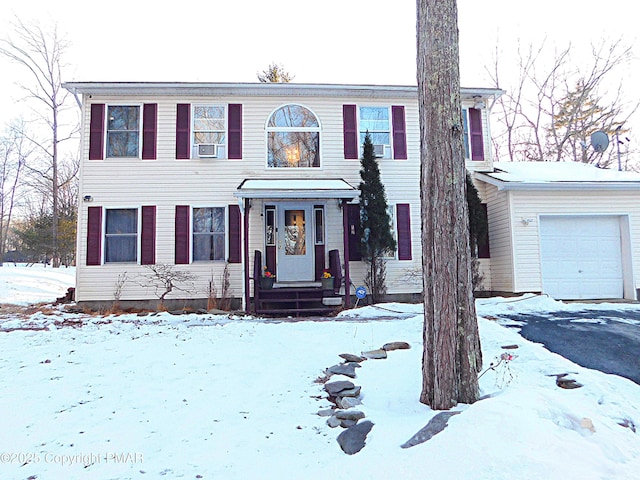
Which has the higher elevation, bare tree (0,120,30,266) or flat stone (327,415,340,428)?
bare tree (0,120,30,266)

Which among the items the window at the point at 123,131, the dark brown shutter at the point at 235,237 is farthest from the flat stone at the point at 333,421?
the window at the point at 123,131

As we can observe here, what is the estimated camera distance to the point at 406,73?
508 inches

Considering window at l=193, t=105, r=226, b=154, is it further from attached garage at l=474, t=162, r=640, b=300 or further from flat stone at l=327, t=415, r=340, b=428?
flat stone at l=327, t=415, r=340, b=428

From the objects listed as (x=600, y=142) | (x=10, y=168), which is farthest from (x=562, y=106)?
(x=10, y=168)

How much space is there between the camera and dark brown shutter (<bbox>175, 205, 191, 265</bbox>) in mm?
9500

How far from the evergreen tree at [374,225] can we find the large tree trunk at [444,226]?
6.10 metres

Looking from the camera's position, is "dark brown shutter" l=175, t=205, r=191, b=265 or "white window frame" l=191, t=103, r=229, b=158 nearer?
"dark brown shutter" l=175, t=205, r=191, b=265

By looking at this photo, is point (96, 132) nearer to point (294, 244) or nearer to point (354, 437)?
point (294, 244)

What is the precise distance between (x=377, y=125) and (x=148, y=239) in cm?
641

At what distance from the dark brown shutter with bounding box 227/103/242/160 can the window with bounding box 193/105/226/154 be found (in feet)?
0.68

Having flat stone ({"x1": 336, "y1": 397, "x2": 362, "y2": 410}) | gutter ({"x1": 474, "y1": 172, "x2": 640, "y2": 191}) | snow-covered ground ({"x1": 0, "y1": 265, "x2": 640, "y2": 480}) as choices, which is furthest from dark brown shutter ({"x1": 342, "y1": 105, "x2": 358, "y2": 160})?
flat stone ({"x1": 336, "y1": 397, "x2": 362, "y2": 410})

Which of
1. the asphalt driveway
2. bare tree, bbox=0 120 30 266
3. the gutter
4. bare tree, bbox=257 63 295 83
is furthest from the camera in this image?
bare tree, bbox=0 120 30 266

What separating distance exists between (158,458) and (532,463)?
7.27 ft

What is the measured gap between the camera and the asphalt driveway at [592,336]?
4296 mm
